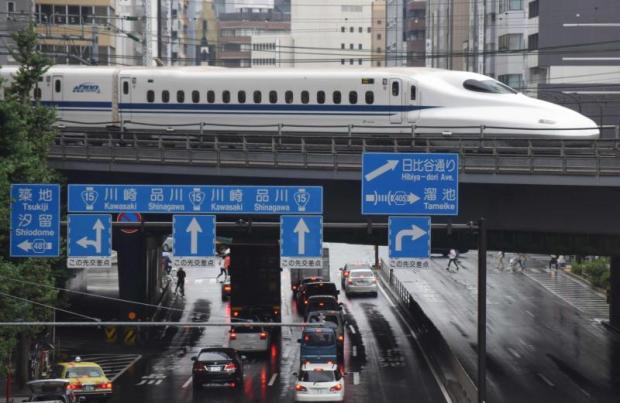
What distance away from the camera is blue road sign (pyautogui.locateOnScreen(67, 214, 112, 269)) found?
35906 mm

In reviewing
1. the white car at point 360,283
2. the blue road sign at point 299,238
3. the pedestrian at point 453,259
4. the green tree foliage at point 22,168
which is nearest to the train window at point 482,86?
the blue road sign at point 299,238

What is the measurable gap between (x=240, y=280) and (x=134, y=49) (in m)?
85.3

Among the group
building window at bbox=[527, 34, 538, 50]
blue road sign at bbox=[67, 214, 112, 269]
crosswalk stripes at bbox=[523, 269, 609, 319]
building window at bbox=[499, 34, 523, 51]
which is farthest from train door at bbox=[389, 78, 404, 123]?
building window at bbox=[499, 34, 523, 51]

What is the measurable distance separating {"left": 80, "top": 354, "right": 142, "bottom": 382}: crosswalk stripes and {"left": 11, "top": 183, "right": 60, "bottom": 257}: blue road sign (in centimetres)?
1726

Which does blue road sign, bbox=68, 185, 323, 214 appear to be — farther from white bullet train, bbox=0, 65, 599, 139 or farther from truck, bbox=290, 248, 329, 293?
truck, bbox=290, 248, 329, 293

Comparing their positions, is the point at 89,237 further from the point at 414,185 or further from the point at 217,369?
the point at 217,369

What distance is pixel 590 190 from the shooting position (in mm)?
45906

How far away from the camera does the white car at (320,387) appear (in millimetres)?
44719

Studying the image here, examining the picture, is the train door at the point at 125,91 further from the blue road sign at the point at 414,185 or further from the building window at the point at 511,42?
the building window at the point at 511,42

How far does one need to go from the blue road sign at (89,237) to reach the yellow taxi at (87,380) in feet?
30.5

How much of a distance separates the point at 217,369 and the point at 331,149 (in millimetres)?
9333

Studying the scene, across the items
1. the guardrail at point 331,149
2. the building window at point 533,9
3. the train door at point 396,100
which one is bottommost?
the guardrail at point 331,149

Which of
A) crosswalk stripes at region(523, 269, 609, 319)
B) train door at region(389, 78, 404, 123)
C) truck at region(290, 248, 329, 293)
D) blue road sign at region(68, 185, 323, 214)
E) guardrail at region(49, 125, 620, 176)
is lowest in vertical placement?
crosswalk stripes at region(523, 269, 609, 319)

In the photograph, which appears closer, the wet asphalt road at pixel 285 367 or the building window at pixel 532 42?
the wet asphalt road at pixel 285 367
